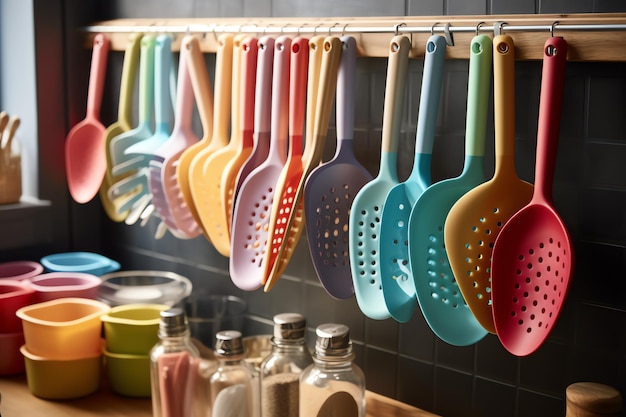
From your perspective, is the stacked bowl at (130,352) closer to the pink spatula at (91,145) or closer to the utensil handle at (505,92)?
the pink spatula at (91,145)

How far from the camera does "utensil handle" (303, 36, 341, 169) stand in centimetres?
123

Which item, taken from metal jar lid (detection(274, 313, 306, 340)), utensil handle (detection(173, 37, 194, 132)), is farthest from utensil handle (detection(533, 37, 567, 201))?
utensil handle (detection(173, 37, 194, 132))

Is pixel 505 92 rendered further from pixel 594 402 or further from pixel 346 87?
pixel 594 402

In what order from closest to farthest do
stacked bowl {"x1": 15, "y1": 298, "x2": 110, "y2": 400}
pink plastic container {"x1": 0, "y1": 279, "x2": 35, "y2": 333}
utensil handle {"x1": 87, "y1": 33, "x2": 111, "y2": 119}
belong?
stacked bowl {"x1": 15, "y1": 298, "x2": 110, "y2": 400}, pink plastic container {"x1": 0, "y1": 279, "x2": 35, "y2": 333}, utensil handle {"x1": 87, "y1": 33, "x2": 111, "y2": 119}

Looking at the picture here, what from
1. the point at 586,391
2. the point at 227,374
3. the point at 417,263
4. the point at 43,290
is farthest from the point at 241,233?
the point at 586,391

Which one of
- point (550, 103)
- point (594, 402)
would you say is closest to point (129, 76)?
point (550, 103)

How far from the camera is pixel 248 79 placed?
1.37m

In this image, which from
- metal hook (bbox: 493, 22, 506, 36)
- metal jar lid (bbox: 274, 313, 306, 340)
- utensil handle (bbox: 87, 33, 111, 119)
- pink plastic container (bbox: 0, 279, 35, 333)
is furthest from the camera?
utensil handle (bbox: 87, 33, 111, 119)

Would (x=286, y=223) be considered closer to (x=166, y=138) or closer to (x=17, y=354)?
(x=166, y=138)

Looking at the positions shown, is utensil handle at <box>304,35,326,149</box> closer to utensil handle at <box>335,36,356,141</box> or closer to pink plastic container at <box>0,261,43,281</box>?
utensil handle at <box>335,36,356,141</box>

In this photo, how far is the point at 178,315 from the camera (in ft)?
4.28

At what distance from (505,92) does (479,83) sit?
0.04m

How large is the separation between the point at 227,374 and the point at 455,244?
15.7 inches

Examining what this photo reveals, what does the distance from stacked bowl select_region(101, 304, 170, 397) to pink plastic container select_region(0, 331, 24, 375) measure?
0.19 meters
